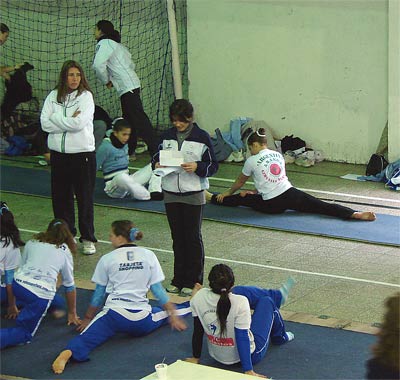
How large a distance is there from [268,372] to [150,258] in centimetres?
117

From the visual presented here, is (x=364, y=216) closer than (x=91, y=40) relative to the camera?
Yes

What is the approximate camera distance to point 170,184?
25.6 ft

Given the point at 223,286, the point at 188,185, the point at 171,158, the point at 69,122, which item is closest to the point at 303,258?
the point at 188,185

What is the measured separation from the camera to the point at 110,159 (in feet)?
35.3

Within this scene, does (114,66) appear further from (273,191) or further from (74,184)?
(74,184)

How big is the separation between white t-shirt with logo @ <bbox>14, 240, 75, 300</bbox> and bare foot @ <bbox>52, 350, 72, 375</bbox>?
0.66 metres

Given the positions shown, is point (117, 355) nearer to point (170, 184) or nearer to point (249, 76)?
point (170, 184)

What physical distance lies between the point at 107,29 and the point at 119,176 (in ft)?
7.37

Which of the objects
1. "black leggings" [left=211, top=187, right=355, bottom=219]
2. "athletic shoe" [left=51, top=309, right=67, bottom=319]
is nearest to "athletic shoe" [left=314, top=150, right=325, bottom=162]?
"black leggings" [left=211, top=187, right=355, bottom=219]

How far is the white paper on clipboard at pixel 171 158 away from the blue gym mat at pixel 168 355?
51.7 inches

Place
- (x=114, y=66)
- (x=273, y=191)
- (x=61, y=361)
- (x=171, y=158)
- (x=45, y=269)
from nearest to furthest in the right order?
(x=61, y=361) → (x=45, y=269) → (x=171, y=158) → (x=273, y=191) → (x=114, y=66)

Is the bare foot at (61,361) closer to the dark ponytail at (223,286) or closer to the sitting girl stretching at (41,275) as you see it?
the sitting girl stretching at (41,275)

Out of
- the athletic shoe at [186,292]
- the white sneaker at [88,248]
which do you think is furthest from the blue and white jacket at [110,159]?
the athletic shoe at [186,292]

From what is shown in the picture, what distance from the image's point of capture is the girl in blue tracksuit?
770cm
